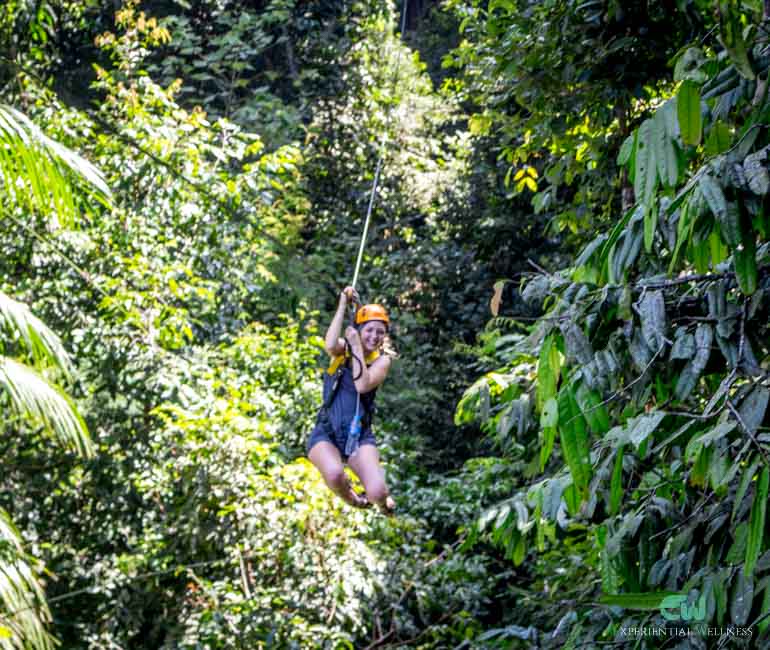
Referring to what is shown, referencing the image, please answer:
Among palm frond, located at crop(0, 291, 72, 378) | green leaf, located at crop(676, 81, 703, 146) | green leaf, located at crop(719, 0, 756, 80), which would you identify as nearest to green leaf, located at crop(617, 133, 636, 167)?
green leaf, located at crop(676, 81, 703, 146)

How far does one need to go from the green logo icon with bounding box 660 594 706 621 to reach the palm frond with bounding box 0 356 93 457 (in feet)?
8.42

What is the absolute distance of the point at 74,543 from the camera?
7621 millimetres

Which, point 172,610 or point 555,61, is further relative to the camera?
point 172,610

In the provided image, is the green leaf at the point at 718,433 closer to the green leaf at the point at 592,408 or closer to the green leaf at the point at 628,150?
the green leaf at the point at 592,408

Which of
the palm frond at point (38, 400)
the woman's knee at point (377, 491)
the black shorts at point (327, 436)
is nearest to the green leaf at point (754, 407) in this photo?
the palm frond at point (38, 400)

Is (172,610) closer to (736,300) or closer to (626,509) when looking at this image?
(626,509)

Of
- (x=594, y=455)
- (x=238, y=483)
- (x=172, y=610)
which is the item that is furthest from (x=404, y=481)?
(x=594, y=455)

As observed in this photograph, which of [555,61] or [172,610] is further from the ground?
[555,61]

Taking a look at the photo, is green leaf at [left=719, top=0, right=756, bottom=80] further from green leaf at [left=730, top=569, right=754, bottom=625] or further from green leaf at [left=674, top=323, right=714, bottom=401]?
green leaf at [left=730, top=569, right=754, bottom=625]

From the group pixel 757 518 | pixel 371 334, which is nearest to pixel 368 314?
pixel 371 334

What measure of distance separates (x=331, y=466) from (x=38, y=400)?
1460 millimetres

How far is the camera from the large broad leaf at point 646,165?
1935mm

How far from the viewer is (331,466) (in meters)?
5.03

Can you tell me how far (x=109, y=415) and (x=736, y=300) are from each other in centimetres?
578
